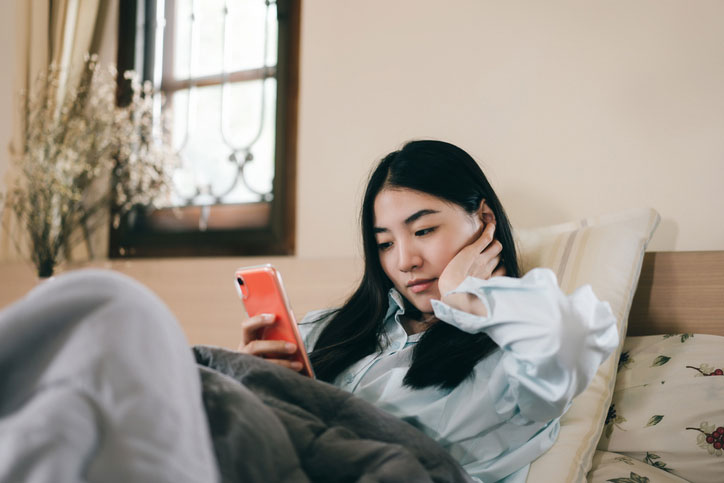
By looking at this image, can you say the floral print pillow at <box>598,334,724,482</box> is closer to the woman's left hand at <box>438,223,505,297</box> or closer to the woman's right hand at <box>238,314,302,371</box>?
the woman's left hand at <box>438,223,505,297</box>

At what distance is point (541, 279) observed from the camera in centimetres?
77

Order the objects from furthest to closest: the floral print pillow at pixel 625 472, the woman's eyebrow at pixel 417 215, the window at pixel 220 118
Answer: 1. the window at pixel 220 118
2. the woman's eyebrow at pixel 417 215
3. the floral print pillow at pixel 625 472

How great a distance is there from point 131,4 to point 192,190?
2.49 ft

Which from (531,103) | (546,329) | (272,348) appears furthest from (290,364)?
(531,103)

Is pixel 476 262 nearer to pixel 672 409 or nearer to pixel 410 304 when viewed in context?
pixel 410 304

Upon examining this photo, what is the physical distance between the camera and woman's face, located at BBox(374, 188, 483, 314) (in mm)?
1094

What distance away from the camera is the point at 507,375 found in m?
0.88

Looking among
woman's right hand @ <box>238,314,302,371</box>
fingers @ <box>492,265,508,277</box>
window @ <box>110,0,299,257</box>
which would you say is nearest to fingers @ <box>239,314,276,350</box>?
woman's right hand @ <box>238,314,302,371</box>

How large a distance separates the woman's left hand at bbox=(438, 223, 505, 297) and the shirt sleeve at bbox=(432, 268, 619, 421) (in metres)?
0.16

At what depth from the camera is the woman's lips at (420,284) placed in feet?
3.65

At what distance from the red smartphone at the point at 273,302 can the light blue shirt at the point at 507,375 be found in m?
0.14

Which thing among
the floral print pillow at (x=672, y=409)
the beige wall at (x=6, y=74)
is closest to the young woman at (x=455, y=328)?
the floral print pillow at (x=672, y=409)

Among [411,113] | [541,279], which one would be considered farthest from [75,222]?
[541,279]

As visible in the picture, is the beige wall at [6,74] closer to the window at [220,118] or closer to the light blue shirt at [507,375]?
the window at [220,118]
